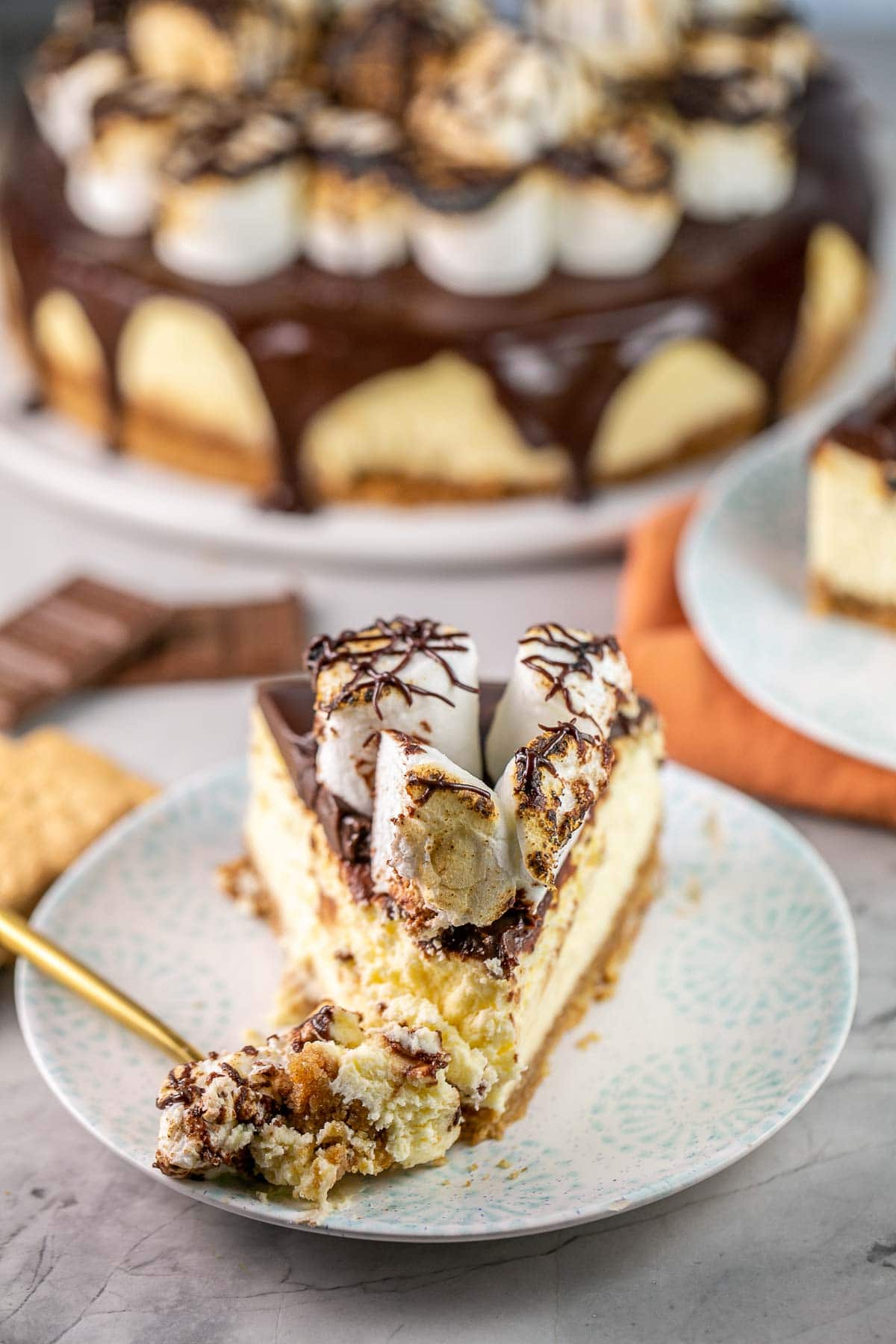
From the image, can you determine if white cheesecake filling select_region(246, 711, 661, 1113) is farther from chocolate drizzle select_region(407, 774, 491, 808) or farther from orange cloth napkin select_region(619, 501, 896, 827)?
orange cloth napkin select_region(619, 501, 896, 827)

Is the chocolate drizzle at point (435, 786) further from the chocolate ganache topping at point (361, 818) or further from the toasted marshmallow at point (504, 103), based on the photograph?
the toasted marshmallow at point (504, 103)

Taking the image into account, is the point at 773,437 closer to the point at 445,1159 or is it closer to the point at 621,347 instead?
the point at 621,347

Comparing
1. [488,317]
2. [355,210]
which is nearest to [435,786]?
[488,317]

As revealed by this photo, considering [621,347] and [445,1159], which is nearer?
[445,1159]

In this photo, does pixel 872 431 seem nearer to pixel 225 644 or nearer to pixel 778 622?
pixel 778 622

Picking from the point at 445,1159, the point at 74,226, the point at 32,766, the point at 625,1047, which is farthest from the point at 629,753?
the point at 74,226

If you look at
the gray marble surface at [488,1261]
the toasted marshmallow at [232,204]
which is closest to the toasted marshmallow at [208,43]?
the toasted marshmallow at [232,204]
